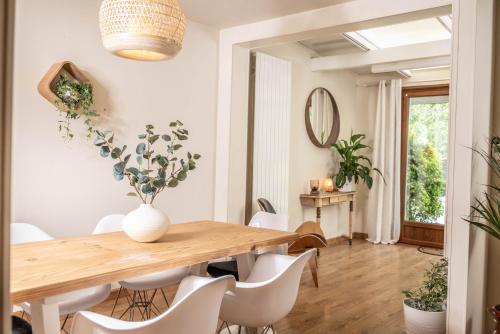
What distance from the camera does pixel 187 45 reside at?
13.9 feet

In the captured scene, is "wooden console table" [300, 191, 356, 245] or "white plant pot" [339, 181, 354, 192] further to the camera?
"white plant pot" [339, 181, 354, 192]

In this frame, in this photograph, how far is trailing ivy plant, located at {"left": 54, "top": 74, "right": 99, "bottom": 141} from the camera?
123 inches

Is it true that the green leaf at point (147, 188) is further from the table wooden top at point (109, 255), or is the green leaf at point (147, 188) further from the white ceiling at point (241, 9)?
the white ceiling at point (241, 9)

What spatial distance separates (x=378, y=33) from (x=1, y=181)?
5.30 m

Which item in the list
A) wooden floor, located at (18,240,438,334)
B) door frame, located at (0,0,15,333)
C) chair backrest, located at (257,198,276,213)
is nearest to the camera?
door frame, located at (0,0,15,333)

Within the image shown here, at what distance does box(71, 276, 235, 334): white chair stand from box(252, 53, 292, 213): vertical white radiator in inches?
133

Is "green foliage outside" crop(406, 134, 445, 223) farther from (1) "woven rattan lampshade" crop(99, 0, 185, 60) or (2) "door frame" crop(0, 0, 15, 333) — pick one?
(2) "door frame" crop(0, 0, 15, 333)

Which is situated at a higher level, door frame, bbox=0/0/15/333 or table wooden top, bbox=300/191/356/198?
door frame, bbox=0/0/15/333

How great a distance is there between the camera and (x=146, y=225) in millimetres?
2217

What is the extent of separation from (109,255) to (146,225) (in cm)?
29

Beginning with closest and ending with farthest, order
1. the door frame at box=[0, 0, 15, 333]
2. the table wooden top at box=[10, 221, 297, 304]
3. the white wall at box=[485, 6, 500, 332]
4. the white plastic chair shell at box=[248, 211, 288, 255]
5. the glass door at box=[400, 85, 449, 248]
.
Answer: the door frame at box=[0, 0, 15, 333] → the table wooden top at box=[10, 221, 297, 304] → the white wall at box=[485, 6, 500, 332] → the white plastic chair shell at box=[248, 211, 288, 255] → the glass door at box=[400, 85, 449, 248]

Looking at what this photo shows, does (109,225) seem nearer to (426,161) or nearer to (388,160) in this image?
(388,160)

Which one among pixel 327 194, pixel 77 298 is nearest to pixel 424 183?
pixel 327 194

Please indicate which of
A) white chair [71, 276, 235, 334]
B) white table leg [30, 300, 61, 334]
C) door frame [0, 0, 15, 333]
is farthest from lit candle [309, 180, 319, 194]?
door frame [0, 0, 15, 333]
